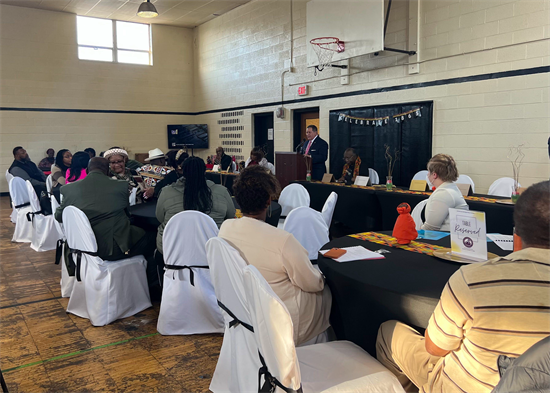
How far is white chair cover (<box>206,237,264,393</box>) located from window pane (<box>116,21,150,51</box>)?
11.9 m

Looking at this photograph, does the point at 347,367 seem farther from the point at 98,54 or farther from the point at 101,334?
the point at 98,54

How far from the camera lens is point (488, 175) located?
5984mm

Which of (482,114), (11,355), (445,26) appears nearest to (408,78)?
(445,26)

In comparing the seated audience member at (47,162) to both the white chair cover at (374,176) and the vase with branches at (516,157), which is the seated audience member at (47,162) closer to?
the white chair cover at (374,176)

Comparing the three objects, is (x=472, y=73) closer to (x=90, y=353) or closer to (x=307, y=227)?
(x=307, y=227)

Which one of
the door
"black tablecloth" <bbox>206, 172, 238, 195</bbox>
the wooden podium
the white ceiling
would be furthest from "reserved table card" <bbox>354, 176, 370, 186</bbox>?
the white ceiling

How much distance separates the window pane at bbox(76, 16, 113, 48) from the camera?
38.1 feet

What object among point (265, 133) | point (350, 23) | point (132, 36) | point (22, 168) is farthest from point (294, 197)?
point (132, 36)

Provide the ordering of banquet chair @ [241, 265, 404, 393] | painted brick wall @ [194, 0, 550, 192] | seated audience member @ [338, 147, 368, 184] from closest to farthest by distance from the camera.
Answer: banquet chair @ [241, 265, 404, 393] < painted brick wall @ [194, 0, 550, 192] < seated audience member @ [338, 147, 368, 184]

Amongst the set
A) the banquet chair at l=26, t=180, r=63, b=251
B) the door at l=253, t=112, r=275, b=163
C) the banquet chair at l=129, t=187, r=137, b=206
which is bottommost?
the banquet chair at l=26, t=180, r=63, b=251

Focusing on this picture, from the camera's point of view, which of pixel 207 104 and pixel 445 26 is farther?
pixel 207 104

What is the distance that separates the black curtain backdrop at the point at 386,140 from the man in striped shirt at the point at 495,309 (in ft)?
19.0

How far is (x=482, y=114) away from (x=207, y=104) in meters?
8.41

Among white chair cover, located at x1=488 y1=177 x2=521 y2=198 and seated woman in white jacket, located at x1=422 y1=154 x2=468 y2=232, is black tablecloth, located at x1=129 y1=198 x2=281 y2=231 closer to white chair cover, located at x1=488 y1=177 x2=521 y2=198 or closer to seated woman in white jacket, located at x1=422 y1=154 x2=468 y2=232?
seated woman in white jacket, located at x1=422 y1=154 x2=468 y2=232
